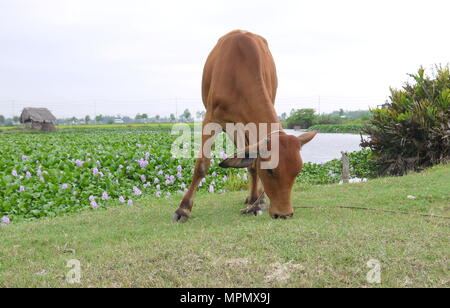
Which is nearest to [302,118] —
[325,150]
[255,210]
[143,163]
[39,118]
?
[325,150]

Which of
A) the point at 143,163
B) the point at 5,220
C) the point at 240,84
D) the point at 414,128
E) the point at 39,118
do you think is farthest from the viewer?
the point at 39,118

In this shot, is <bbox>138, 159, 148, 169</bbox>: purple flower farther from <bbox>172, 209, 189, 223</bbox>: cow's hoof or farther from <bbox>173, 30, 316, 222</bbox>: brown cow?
<bbox>172, 209, 189, 223</bbox>: cow's hoof

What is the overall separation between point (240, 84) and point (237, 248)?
215 cm

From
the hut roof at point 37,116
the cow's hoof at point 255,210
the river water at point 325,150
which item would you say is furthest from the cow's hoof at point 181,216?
the hut roof at point 37,116

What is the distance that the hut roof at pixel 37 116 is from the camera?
128 feet

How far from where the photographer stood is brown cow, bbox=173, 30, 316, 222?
4.35m

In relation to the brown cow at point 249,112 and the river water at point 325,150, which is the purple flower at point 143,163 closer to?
the river water at point 325,150

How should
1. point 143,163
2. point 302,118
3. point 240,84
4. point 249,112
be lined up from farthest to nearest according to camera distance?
1. point 302,118
2. point 143,163
3. point 240,84
4. point 249,112

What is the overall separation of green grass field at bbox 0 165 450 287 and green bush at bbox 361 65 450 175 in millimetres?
4654

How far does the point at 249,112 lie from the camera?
193 inches

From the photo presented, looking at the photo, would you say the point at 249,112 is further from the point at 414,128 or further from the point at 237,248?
the point at 414,128

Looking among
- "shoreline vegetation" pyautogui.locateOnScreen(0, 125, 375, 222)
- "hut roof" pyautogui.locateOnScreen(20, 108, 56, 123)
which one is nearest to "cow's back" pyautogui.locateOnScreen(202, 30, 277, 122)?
"shoreline vegetation" pyautogui.locateOnScreen(0, 125, 375, 222)
